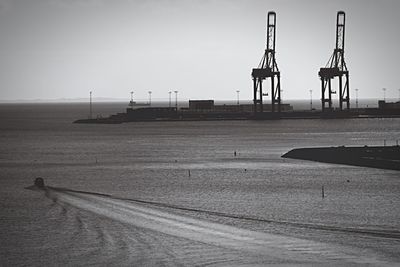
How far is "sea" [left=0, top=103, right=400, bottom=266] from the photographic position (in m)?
30.7

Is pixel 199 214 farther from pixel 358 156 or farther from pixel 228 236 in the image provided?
pixel 358 156

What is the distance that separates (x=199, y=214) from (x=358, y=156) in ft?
101

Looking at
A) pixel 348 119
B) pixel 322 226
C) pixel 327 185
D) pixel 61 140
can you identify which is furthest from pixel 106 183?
pixel 348 119

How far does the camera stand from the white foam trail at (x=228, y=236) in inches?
1174

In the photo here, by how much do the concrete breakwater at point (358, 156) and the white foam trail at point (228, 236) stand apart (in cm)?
2625

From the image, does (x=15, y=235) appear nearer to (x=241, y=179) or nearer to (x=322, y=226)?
(x=322, y=226)

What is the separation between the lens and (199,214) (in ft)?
135

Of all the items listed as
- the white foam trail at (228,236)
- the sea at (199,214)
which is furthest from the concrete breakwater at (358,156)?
the white foam trail at (228,236)

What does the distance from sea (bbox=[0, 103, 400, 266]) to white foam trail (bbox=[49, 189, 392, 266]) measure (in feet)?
0.16

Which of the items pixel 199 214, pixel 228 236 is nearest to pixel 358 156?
pixel 199 214

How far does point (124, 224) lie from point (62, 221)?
3.86 m

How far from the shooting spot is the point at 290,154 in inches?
3184

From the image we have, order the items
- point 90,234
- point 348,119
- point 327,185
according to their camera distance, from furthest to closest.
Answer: point 348,119, point 327,185, point 90,234

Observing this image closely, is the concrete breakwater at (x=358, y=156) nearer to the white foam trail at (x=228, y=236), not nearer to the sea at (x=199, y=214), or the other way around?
the sea at (x=199, y=214)
